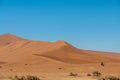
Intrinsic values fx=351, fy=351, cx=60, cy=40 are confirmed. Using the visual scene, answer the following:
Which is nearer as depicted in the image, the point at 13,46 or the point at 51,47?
the point at 51,47

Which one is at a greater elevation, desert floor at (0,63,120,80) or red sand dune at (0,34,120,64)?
red sand dune at (0,34,120,64)

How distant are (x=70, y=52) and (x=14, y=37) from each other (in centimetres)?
5704

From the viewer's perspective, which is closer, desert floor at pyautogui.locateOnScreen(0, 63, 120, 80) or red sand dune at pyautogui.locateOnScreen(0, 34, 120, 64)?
desert floor at pyautogui.locateOnScreen(0, 63, 120, 80)

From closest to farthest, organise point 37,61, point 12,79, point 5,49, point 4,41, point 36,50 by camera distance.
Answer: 1. point 12,79
2. point 37,61
3. point 36,50
4. point 5,49
5. point 4,41

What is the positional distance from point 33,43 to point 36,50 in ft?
36.1

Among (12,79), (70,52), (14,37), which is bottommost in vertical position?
(12,79)

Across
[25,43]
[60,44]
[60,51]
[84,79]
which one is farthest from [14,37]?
[84,79]

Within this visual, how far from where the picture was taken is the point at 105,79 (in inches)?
1029

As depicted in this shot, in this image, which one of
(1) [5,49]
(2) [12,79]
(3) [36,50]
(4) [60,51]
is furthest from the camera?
(1) [5,49]

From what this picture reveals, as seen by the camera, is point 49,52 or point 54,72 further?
point 49,52

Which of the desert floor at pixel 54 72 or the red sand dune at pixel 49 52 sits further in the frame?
the red sand dune at pixel 49 52

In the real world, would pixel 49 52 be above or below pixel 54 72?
above

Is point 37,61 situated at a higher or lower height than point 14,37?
lower

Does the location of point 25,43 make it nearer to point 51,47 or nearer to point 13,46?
point 13,46
